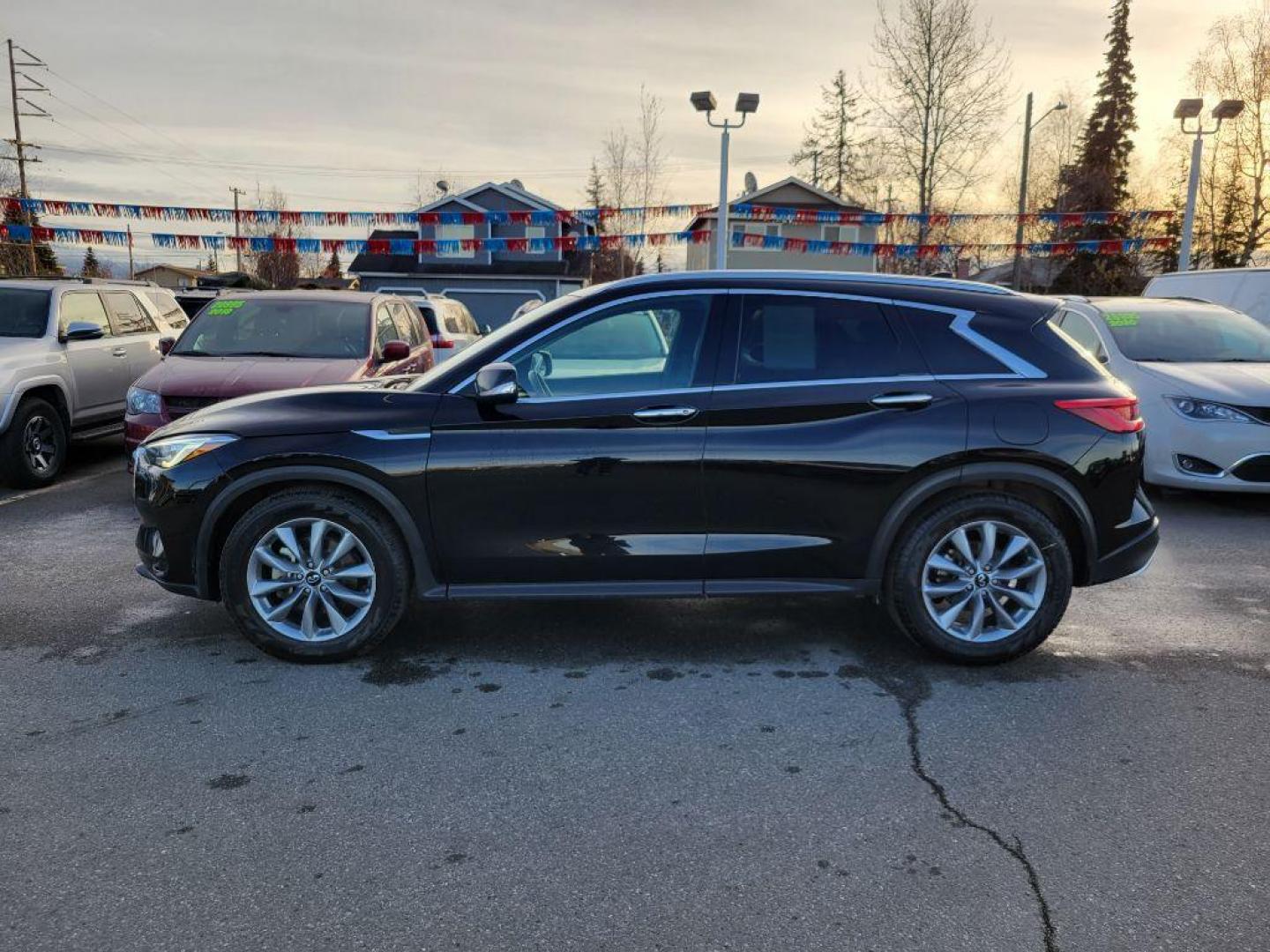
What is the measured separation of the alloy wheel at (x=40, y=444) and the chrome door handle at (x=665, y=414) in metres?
6.69

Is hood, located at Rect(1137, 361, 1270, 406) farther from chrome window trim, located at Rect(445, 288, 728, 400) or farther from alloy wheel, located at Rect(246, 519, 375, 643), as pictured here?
alloy wheel, located at Rect(246, 519, 375, 643)

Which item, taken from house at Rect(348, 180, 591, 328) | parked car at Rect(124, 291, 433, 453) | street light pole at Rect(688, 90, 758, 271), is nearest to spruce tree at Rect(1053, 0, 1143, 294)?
house at Rect(348, 180, 591, 328)

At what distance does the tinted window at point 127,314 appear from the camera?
32.9 feet

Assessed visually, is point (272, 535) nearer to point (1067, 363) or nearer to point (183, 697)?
point (183, 697)

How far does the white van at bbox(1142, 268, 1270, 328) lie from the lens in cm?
1085

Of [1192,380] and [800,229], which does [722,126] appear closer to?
[1192,380]

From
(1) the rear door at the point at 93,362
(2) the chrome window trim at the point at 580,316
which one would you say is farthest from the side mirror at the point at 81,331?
(2) the chrome window trim at the point at 580,316

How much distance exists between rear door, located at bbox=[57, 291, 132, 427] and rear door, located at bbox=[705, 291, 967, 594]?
7387 mm

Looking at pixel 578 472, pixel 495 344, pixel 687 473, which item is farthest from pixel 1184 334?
pixel 495 344

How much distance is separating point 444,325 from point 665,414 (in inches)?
382

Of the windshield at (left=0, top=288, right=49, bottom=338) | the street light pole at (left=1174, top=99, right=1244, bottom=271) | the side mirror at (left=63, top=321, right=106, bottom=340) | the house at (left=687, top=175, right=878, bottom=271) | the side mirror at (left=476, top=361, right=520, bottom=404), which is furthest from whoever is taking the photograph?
the house at (left=687, top=175, right=878, bottom=271)

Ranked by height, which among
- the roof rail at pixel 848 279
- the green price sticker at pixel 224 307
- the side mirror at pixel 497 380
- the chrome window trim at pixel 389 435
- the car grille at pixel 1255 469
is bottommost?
the car grille at pixel 1255 469

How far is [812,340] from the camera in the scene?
4344 mm

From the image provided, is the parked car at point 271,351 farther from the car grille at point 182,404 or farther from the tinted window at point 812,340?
the tinted window at point 812,340
